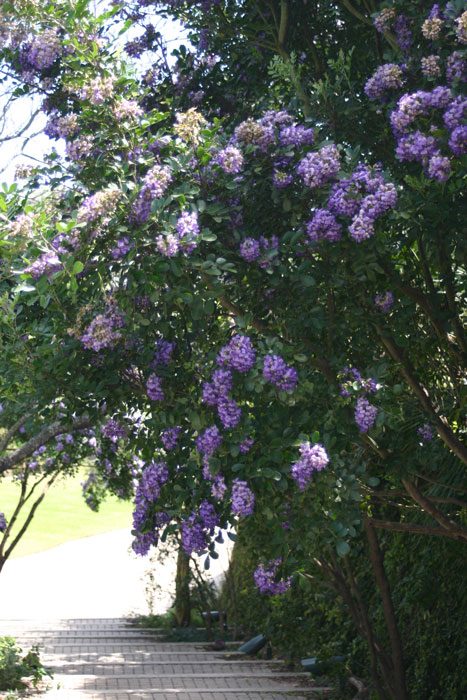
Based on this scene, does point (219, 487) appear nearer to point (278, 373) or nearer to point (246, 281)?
point (278, 373)

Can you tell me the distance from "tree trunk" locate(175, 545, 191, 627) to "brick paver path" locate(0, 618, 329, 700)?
41cm

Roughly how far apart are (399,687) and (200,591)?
480 cm

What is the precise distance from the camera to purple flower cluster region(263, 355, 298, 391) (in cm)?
364

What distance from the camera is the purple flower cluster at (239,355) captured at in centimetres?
370

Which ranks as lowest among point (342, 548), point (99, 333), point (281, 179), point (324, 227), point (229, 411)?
point (342, 548)

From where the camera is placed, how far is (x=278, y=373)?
3.64m

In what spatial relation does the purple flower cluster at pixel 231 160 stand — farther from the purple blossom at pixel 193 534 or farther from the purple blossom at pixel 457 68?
the purple blossom at pixel 193 534

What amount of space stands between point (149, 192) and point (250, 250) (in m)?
0.46

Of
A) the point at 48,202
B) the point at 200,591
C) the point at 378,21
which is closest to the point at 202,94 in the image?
the point at 378,21

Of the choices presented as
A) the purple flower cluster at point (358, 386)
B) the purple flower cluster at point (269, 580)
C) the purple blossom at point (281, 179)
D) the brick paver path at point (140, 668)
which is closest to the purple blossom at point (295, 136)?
the purple blossom at point (281, 179)

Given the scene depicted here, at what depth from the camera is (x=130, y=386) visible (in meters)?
4.26

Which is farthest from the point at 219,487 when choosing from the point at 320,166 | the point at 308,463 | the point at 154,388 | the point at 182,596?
the point at 182,596

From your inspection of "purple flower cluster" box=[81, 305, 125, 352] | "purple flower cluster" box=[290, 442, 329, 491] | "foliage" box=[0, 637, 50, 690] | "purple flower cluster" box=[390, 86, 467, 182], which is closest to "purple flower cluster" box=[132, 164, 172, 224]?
"purple flower cluster" box=[81, 305, 125, 352]

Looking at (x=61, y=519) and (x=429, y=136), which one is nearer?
(x=429, y=136)
